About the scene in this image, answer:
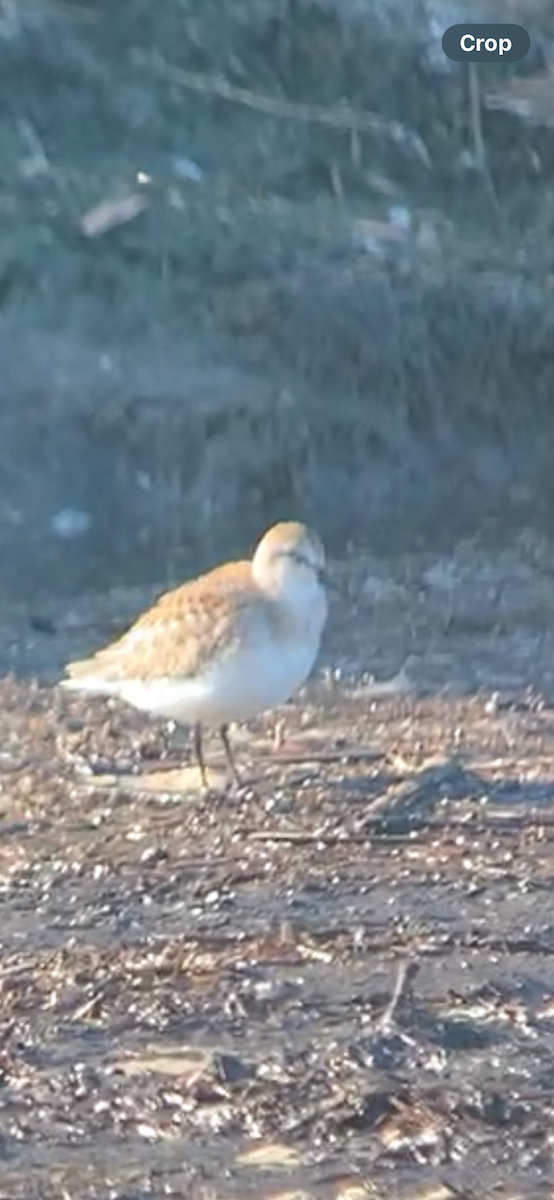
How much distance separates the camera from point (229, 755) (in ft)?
30.4

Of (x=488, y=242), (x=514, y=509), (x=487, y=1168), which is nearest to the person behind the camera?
(x=487, y=1168)

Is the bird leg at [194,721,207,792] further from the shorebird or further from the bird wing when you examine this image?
the bird wing

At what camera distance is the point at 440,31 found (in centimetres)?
1672

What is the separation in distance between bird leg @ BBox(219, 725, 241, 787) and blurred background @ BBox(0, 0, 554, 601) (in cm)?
276

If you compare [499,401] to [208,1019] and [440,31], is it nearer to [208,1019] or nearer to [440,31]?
[440,31]

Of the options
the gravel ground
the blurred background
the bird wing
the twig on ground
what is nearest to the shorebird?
the bird wing

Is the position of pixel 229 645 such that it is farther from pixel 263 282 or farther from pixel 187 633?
pixel 263 282

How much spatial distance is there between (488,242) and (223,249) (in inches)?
51.2

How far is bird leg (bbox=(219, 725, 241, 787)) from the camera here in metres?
9.19

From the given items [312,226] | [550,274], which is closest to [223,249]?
[312,226]

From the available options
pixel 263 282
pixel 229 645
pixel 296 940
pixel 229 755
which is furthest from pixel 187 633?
pixel 263 282

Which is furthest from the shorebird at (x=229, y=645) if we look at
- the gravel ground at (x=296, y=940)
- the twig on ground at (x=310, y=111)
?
the twig on ground at (x=310, y=111)

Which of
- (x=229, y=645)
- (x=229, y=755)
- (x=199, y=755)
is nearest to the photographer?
(x=229, y=645)

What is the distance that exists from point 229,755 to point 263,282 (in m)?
6.03
